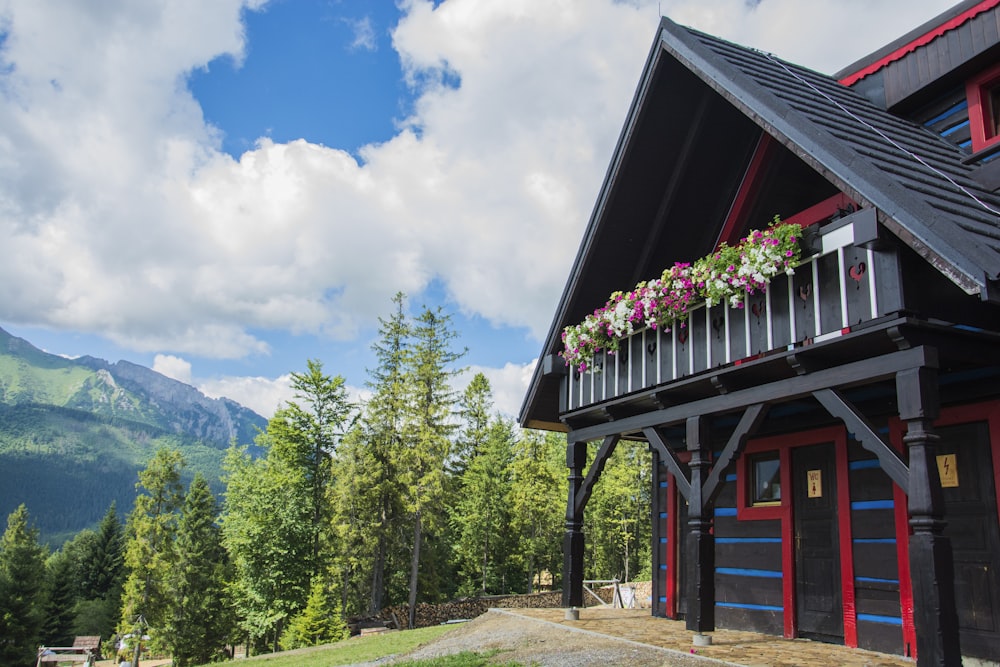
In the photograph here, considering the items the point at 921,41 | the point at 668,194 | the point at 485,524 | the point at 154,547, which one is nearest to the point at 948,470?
the point at 668,194

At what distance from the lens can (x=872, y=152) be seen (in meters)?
7.36

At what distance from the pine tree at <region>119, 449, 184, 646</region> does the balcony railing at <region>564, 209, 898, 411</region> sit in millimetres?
37774

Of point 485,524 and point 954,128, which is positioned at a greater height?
point 954,128

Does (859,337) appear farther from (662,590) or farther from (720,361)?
(662,590)

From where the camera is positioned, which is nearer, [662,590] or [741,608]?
[741,608]

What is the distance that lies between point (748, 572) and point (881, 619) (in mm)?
2372

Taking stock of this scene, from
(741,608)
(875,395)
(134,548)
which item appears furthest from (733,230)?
(134,548)

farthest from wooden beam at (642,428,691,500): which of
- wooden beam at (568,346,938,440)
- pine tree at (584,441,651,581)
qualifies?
pine tree at (584,441,651,581)

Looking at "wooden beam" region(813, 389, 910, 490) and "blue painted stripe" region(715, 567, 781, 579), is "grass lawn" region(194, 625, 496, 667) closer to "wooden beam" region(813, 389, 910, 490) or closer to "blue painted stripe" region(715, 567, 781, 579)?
"blue painted stripe" region(715, 567, 781, 579)

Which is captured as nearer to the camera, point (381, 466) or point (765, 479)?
point (765, 479)

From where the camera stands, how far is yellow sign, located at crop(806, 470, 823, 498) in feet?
32.0

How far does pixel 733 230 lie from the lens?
36.5ft

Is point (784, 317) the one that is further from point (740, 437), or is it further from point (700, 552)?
point (700, 552)

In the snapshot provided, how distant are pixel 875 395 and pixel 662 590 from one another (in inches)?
226
